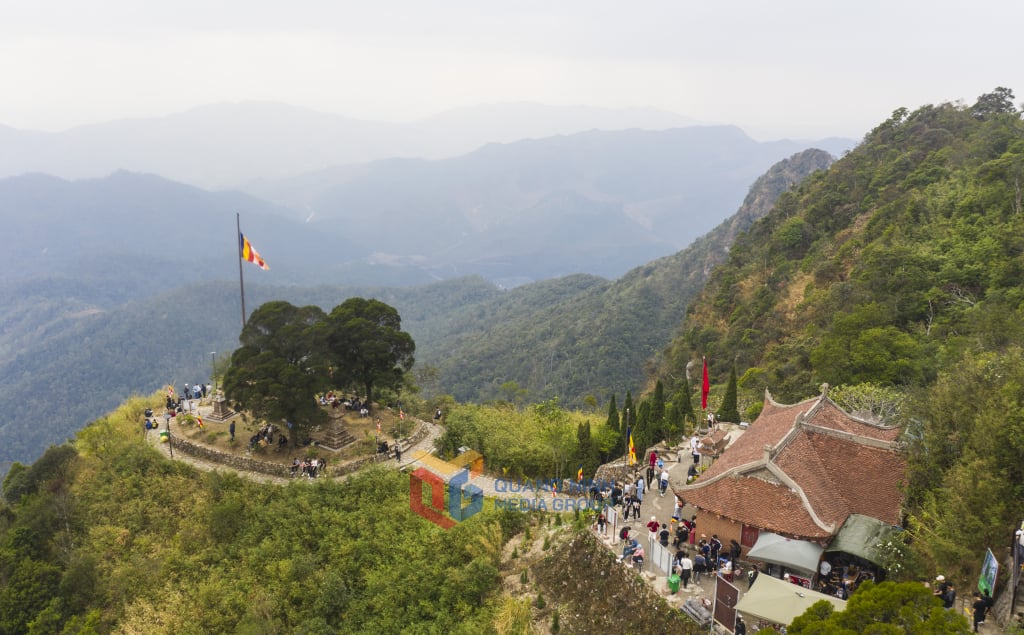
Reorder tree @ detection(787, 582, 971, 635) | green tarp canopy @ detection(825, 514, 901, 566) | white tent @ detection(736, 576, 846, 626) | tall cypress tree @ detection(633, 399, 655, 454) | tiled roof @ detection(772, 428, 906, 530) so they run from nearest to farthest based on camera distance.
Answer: tree @ detection(787, 582, 971, 635) < white tent @ detection(736, 576, 846, 626) < green tarp canopy @ detection(825, 514, 901, 566) < tiled roof @ detection(772, 428, 906, 530) < tall cypress tree @ detection(633, 399, 655, 454)

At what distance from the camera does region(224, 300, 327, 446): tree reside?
1046 inches

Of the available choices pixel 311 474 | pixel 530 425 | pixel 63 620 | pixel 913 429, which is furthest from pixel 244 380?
pixel 913 429

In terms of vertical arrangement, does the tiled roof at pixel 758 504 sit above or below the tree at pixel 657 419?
above

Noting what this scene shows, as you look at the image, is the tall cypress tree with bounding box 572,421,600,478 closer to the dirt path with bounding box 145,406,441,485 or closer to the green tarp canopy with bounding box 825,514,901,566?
the dirt path with bounding box 145,406,441,485

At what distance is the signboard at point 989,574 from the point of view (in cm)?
1257

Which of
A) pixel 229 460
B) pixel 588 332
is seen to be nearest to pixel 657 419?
pixel 229 460

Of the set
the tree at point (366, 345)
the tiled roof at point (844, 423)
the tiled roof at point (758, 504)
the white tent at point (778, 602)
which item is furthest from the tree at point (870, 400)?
the tree at point (366, 345)

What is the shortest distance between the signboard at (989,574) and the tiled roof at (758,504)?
12.3 ft

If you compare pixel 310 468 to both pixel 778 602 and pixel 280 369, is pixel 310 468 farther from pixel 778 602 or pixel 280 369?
pixel 778 602

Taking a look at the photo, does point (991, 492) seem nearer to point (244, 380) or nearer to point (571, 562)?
point (571, 562)

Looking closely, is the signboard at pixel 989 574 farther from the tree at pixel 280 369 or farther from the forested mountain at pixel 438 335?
the forested mountain at pixel 438 335

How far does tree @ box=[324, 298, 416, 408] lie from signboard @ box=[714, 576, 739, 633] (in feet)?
63.2

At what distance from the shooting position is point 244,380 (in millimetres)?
26891

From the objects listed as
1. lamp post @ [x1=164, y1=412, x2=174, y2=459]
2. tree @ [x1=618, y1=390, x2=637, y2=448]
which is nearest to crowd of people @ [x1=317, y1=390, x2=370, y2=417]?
lamp post @ [x1=164, y1=412, x2=174, y2=459]
